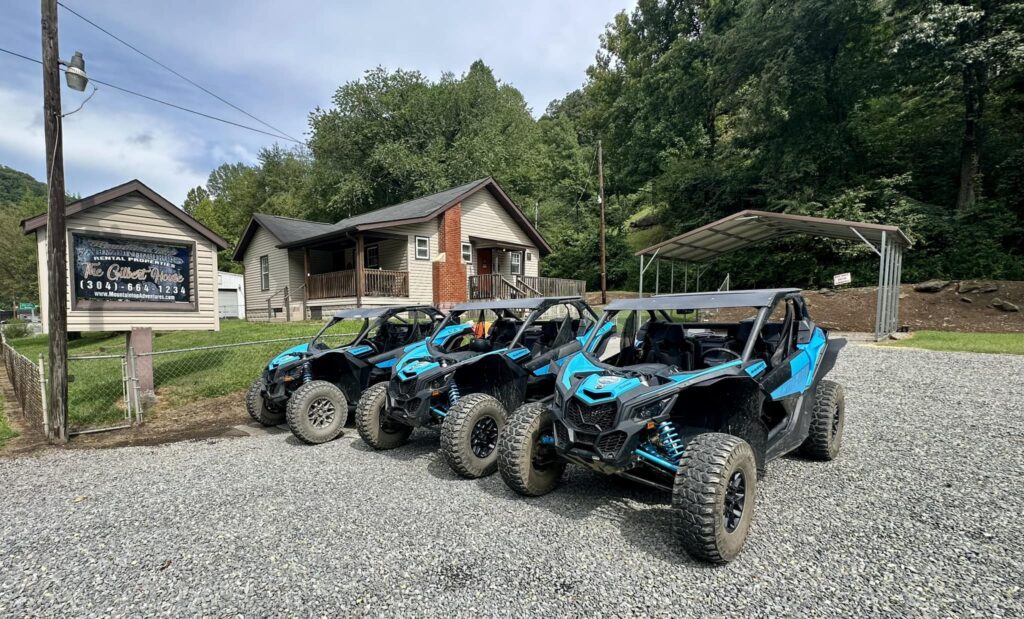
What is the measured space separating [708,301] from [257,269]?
25329mm

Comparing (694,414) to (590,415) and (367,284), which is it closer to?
(590,415)

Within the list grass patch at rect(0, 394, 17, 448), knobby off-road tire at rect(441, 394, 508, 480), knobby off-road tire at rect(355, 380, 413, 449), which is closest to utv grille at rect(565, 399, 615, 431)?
knobby off-road tire at rect(441, 394, 508, 480)

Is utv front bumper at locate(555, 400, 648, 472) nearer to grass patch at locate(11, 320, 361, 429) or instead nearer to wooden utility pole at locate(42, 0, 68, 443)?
wooden utility pole at locate(42, 0, 68, 443)

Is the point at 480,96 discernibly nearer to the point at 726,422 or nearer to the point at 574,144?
the point at 574,144

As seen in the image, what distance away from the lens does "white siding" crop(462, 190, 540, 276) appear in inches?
847

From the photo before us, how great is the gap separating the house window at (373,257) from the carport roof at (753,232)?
11.7 m

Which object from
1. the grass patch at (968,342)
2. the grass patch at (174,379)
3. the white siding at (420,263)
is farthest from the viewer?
the white siding at (420,263)

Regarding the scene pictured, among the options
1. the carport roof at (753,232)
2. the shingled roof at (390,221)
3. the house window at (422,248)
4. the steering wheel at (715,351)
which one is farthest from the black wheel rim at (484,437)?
the house window at (422,248)

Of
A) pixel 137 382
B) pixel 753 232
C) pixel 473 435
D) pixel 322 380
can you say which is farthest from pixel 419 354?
pixel 753 232

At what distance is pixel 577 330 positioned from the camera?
6.73 m

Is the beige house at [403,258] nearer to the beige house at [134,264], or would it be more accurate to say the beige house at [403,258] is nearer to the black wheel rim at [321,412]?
the beige house at [134,264]

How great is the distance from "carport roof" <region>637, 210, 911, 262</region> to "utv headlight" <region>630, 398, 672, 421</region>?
39.3 ft

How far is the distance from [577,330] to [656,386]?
3.32m

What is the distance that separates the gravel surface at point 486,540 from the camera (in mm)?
2684
